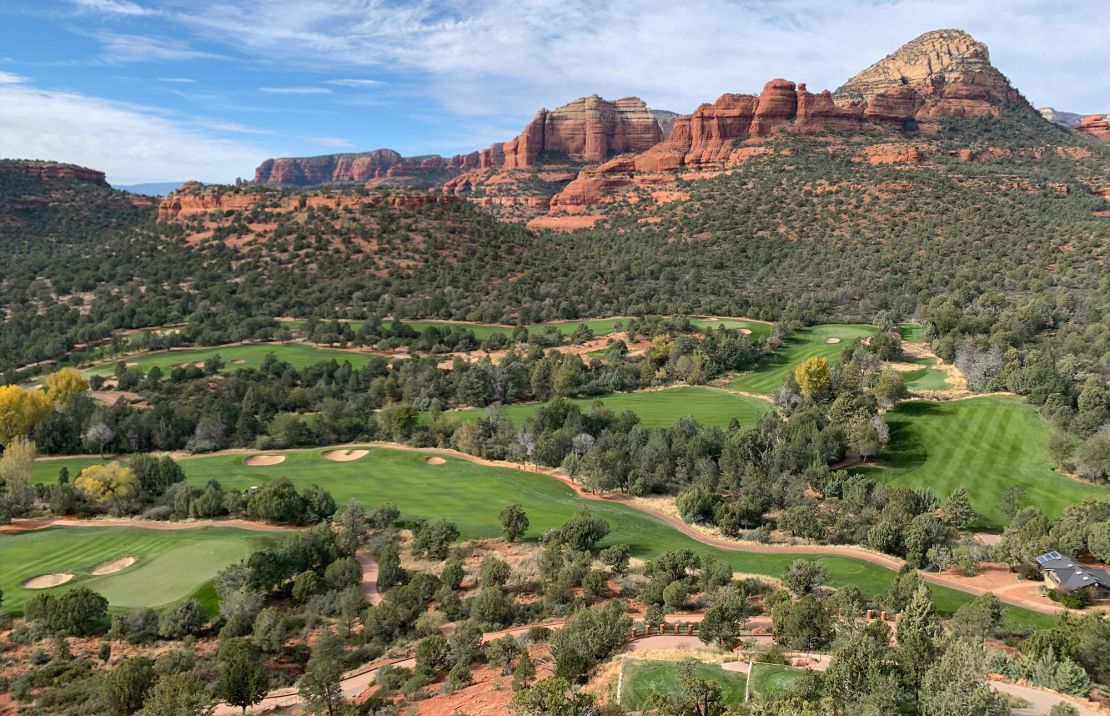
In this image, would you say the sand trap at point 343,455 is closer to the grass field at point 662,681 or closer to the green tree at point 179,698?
the green tree at point 179,698

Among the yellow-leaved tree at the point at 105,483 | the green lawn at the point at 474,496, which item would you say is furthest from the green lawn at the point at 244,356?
the yellow-leaved tree at the point at 105,483

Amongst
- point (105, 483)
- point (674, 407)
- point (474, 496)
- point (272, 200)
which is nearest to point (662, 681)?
point (474, 496)

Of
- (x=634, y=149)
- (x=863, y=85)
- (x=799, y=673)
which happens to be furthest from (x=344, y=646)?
(x=634, y=149)

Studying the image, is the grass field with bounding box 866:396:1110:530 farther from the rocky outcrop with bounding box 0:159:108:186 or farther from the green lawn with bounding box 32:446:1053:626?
the rocky outcrop with bounding box 0:159:108:186

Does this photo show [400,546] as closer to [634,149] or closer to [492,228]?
[492,228]

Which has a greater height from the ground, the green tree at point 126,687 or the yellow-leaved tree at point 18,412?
the yellow-leaved tree at point 18,412

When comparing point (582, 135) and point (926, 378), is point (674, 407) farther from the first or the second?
point (582, 135)
